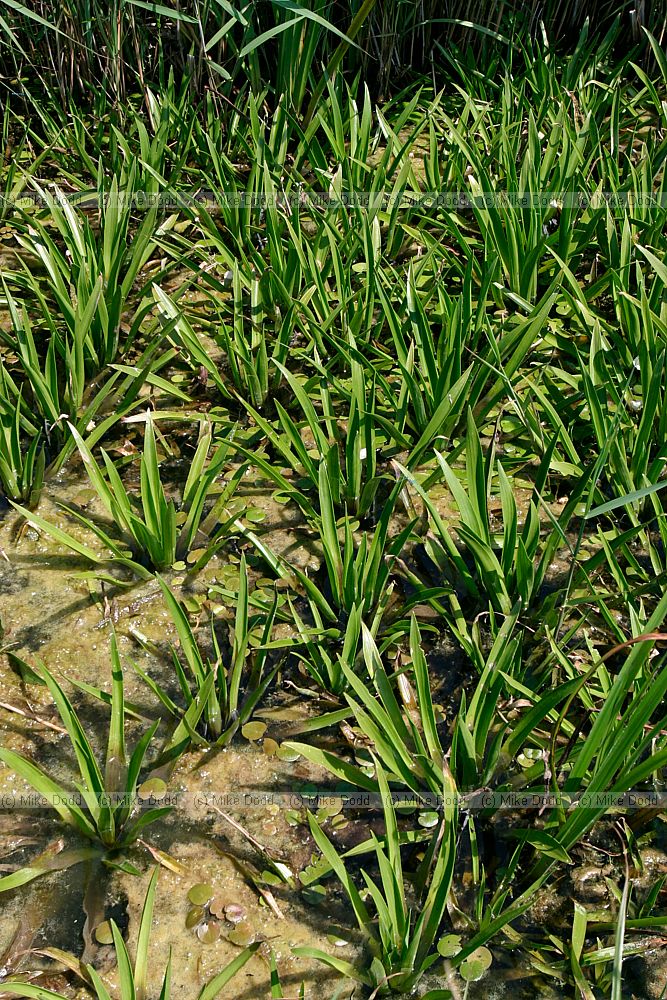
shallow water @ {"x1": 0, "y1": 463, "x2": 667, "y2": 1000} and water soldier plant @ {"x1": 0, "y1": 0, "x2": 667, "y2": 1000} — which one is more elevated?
water soldier plant @ {"x1": 0, "y1": 0, "x2": 667, "y2": 1000}

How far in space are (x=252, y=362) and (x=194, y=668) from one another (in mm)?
809

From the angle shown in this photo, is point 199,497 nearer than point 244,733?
No

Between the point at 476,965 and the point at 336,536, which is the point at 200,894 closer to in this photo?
the point at 476,965

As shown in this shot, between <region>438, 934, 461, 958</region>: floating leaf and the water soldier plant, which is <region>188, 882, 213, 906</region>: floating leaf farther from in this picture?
<region>438, 934, 461, 958</region>: floating leaf

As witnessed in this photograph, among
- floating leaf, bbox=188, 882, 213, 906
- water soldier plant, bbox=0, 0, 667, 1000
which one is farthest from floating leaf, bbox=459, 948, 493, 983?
floating leaf, bbox=188, 882, 213, 906

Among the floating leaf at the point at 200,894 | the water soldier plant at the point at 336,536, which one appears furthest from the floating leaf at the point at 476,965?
the floating leaf at the point at 200,894

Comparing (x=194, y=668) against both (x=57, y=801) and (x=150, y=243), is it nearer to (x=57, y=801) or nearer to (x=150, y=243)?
(x=57, y=801)

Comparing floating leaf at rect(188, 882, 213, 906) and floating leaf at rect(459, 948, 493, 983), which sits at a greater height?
floating leaf at rect(459, 948, 493, 983)

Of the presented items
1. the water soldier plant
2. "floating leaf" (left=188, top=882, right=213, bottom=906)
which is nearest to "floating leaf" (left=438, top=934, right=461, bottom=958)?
the water soldier plant

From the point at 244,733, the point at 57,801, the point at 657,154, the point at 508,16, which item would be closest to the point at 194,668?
the point at 244,733

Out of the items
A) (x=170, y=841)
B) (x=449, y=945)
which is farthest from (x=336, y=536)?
(x=449, y=945)

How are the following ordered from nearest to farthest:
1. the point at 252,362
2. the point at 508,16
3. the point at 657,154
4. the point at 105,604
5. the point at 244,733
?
the point at 244,733, the point at 105,604, the point at 252,362, the point at 657,154, the point at 508,16

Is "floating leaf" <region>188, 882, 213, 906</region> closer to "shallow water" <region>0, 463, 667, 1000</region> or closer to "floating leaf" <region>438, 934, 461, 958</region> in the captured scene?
"shallow water" <region>0, 463, 667, 1000</region>

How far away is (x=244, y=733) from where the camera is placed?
4.98 feet
